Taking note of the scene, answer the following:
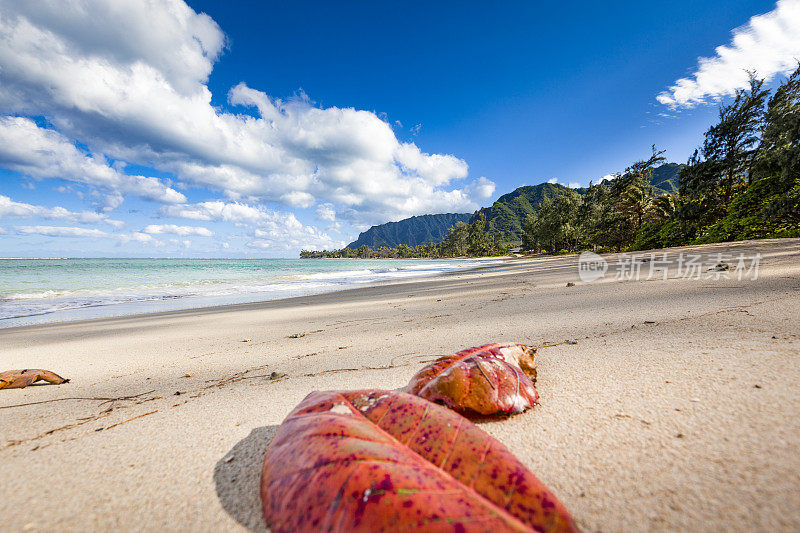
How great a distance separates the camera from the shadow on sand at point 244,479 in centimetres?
111

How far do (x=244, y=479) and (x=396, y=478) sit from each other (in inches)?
38.8

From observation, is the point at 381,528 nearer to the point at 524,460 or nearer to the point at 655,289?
the point at 524,460

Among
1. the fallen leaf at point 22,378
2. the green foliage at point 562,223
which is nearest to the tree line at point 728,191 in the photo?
the green foliage at point 562,223

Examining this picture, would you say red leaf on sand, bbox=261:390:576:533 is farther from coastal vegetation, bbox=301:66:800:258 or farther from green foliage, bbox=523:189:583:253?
green foliage, bbox=523:189:583:253

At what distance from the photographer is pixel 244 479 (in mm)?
1339

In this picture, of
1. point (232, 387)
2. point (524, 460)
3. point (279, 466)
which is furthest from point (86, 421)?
point (524, 460)

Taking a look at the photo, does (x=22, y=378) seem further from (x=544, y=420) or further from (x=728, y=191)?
(x=728, y=191)

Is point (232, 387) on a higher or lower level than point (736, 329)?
lower

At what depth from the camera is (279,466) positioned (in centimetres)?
99

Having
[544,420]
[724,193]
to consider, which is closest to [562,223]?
[724,193]

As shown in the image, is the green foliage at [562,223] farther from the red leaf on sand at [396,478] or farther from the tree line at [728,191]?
the red leaf on sand at [396,478]

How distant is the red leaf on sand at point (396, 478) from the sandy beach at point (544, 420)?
13.1 inches

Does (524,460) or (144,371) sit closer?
(524,460)

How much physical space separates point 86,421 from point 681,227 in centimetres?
3011
